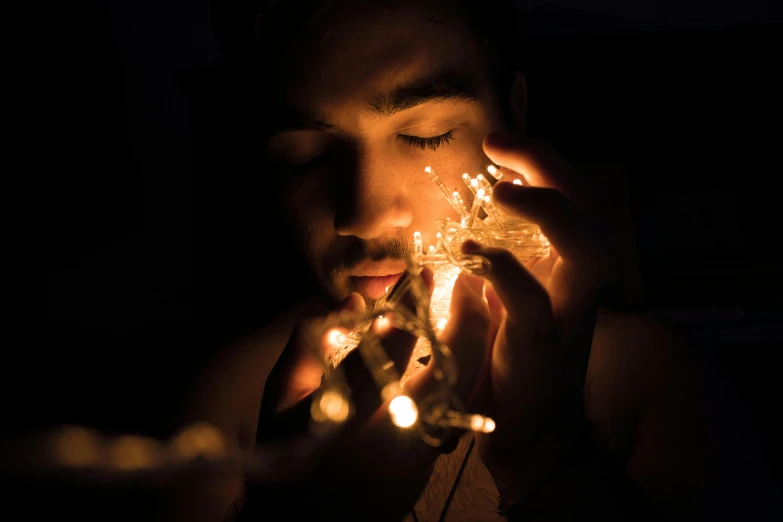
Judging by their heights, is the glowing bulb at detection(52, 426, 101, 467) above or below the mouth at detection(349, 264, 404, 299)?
below

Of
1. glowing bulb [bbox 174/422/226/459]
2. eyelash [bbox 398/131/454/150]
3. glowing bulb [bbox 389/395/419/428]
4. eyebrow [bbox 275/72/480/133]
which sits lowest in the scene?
glowing bulb [bbox 174/422/226/459]

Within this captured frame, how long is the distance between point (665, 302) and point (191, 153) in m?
1.59

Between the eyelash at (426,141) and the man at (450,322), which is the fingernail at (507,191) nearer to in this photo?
the man at (450,322)

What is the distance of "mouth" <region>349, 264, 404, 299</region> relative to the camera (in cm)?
98

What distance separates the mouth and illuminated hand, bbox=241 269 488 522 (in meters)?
0.26

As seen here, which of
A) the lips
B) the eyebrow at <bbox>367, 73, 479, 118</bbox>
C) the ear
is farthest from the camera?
the ear

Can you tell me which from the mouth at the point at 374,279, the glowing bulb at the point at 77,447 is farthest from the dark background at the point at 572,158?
the mouth at the point at 374,279

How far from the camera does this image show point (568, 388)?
0.75m

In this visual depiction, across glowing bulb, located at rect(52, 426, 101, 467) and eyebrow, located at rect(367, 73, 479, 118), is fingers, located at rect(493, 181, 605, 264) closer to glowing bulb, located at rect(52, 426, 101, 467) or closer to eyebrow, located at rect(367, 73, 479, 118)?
eyebrow, located at rect(367, 73, 479, 118)

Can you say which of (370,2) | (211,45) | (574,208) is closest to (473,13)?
(370,2)

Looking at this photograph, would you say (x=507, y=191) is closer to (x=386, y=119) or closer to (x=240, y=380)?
(x=386, y=119)

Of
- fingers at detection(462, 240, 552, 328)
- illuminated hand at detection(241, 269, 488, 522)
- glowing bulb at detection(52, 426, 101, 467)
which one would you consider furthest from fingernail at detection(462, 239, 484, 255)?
glowing bulb at detection(52, 426, 101, 467)

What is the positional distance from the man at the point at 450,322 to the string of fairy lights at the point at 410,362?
3 centimetres

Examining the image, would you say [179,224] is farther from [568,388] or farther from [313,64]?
[568,388]
